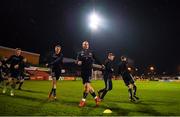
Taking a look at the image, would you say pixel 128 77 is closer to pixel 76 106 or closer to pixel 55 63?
pixel 55 63

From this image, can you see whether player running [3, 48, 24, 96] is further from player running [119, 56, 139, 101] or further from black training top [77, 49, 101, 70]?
player running [119, 56, 139, 101]

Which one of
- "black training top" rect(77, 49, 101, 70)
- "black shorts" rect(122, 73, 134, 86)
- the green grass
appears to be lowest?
the green grass

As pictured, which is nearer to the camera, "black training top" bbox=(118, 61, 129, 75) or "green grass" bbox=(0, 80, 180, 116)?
"green grass" bbox=(0, 80, 180, 116)

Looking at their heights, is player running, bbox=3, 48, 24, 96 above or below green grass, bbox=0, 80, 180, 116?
above

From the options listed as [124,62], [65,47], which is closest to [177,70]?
[65,47]

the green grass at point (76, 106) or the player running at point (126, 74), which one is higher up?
the player running at point (126, 74)

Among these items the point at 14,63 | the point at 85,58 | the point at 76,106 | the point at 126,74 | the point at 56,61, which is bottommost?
the point at 76,106

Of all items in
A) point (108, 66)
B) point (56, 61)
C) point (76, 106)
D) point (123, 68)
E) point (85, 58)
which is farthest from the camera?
point (123, 68)

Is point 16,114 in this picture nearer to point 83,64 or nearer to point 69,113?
point 69,113

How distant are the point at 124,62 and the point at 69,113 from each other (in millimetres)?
6444

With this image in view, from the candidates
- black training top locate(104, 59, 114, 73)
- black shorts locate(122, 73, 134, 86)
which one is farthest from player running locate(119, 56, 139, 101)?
black training top locate(104, 59, 114, 73)

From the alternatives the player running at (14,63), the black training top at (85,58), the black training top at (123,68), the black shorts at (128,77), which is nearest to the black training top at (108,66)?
the black training top at (123,68)

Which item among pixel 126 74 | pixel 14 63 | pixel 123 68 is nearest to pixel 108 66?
pixel 123 68

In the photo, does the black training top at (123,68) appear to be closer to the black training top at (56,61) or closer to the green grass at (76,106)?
the green grass at (76,106)
